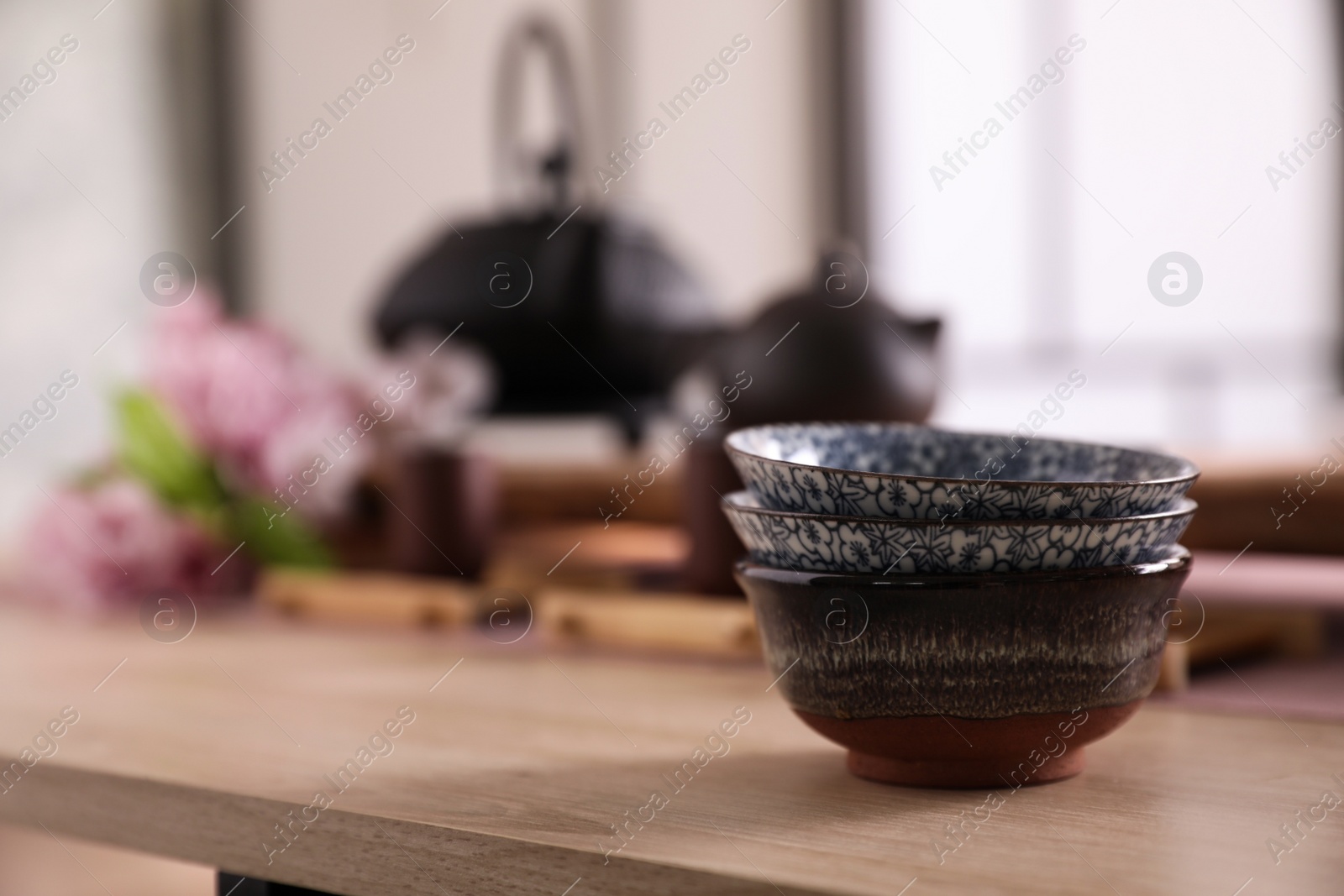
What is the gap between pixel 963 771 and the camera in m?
0.46

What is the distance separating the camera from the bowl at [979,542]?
429 mm

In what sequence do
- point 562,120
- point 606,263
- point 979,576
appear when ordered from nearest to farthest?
point 979,576, point 606,263, point 562,120

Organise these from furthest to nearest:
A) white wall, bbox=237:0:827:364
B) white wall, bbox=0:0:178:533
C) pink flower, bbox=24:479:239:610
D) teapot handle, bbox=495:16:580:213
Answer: white wall, bbox=0:0:178:533 < white wall, bbox=237:0:827:364 < teapot handle, bbox=495:16:580:213 < pink flower, bbox=24:479:239:610

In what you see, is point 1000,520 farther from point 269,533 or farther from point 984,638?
point 269,533

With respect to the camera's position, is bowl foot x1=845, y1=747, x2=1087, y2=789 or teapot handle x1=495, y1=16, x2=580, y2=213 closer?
bowl foot x1=845, y1=747, x2=1087, y2=789

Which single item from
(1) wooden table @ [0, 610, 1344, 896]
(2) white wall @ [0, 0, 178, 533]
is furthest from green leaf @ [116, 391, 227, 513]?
(2) white wall @ [0, 0, 178, 533]

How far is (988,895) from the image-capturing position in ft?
1.13

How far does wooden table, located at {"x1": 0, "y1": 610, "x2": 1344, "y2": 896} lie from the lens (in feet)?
1.25

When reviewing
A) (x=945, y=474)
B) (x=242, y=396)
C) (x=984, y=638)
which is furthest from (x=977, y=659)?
(x=242, y=396)

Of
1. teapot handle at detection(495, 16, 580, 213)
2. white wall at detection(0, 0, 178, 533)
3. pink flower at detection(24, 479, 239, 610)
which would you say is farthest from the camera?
white wall at detection(0, 0, 178, 533)

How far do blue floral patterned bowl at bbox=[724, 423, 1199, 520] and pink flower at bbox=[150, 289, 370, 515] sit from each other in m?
A: 0.60

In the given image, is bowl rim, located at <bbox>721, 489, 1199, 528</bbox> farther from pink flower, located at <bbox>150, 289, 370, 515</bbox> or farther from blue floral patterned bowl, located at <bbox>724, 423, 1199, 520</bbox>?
pink flower, located at <bbox>150, 289, 370, 515</bbox>

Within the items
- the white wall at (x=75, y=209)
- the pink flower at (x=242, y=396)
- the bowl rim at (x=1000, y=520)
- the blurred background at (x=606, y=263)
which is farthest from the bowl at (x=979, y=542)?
the white wall at (x=75, y=209)

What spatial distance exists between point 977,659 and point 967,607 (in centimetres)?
2
